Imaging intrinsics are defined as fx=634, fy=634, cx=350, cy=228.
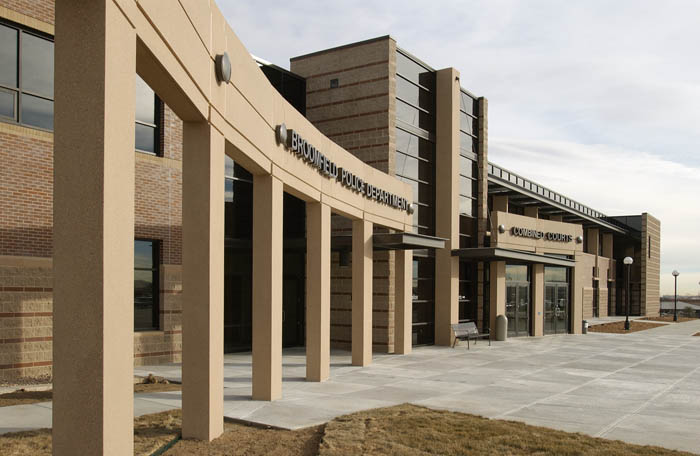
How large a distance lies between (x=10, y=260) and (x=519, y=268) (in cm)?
2217

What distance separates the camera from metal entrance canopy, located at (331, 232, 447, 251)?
18125 mm

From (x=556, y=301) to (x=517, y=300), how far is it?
3.88m

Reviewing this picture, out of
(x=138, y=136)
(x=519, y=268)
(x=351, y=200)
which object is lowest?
(x=519, y=268)

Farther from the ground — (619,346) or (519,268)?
(519,268)

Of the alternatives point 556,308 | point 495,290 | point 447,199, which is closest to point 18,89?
point 447,199

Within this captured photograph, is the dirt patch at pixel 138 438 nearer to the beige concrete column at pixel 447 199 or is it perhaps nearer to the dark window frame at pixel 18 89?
the dark window frame at pixel 18 89

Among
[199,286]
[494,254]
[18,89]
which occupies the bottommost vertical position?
[199,286]

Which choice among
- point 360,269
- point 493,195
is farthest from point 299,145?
point 493,195

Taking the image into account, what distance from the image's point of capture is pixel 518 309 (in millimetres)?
29297

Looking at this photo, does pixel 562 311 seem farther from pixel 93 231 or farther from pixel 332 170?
pixel 93 231

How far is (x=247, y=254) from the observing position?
2161 cm

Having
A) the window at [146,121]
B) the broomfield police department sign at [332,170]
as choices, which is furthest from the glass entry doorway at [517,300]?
the window at [146,121]

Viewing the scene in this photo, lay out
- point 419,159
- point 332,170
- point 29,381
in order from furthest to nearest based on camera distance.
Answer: point 419,159 < point 332,170 < point 29,381

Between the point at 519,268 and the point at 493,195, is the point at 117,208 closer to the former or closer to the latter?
the point at 519,268
